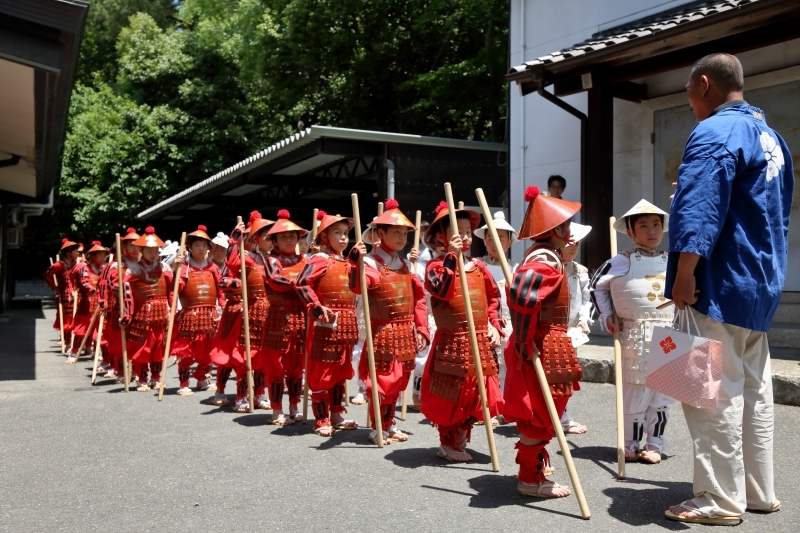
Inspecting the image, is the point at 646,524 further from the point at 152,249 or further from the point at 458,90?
the point at 458,90

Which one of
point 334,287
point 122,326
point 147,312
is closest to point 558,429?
point 334,287

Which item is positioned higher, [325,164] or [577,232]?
[325,164]

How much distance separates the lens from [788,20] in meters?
8.57

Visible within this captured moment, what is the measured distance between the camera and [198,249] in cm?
966

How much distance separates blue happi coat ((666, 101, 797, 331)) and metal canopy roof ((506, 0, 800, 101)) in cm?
499

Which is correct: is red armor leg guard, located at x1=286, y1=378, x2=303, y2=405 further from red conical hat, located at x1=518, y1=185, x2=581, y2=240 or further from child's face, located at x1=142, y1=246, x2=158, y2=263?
child's face, located at x1=142, y1=246, x2=158, y2=263

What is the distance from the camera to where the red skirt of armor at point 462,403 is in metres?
5.49

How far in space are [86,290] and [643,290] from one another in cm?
1052

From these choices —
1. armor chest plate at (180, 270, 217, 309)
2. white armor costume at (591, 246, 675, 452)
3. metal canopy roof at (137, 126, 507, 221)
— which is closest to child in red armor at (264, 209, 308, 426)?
armor chest plate at (180, 270, 217, 309)

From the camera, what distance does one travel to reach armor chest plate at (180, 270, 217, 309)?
934 cm

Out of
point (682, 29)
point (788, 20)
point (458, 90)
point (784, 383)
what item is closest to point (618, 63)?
point (682, 29)

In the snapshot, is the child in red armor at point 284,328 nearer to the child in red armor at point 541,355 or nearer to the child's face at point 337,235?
A: the child's face at point 337,235

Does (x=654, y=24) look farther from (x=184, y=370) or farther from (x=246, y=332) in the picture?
(x=184, y=370)

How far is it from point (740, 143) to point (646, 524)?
6.37ft
